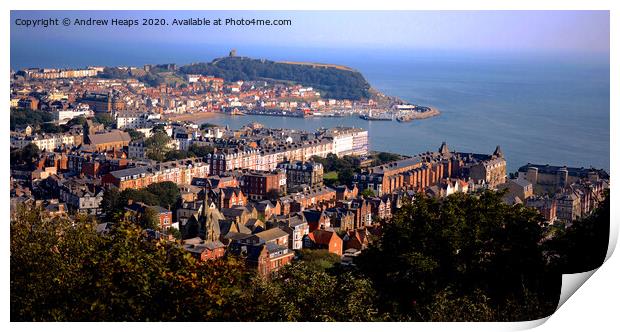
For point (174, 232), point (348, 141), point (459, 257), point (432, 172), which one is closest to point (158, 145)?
point (348, 141)

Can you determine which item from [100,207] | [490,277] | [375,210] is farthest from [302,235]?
[490,277]

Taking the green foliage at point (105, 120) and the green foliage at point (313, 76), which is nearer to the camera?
the green foliage at point (105, 120)

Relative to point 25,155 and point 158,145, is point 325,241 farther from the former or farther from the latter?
point 158,145

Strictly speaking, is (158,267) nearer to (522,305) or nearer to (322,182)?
(522,305)

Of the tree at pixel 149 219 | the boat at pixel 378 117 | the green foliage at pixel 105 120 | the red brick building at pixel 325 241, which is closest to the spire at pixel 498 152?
the red brick building at pixel 325 241

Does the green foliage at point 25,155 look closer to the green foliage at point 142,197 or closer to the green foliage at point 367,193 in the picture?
the green foliage at point 142,197
